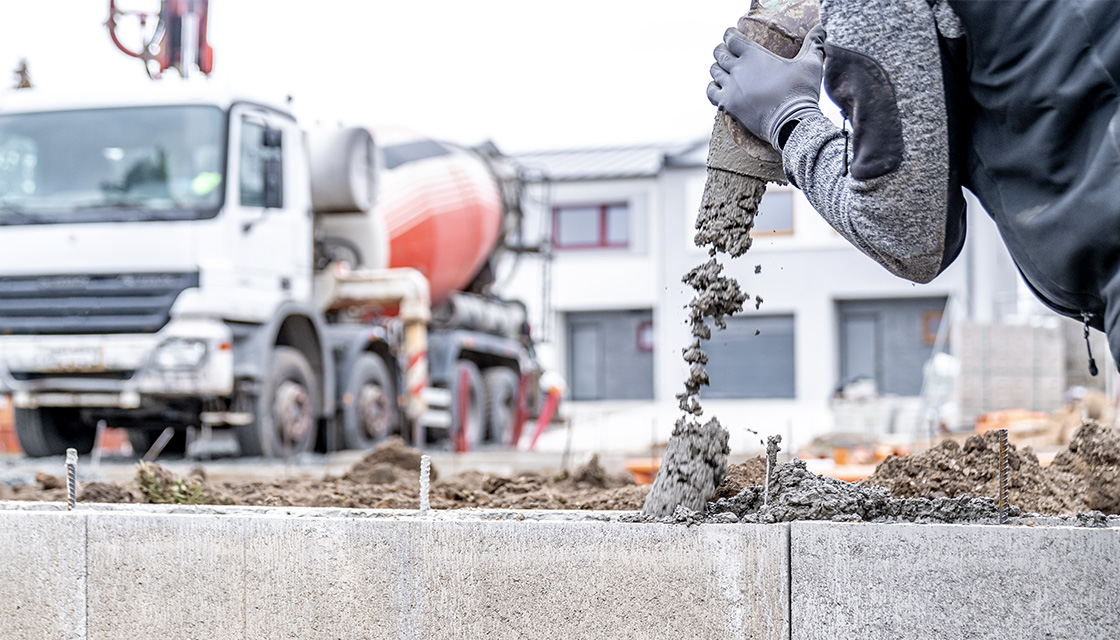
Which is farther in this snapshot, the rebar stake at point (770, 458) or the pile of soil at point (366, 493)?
the pile of soil at point (366, 493)

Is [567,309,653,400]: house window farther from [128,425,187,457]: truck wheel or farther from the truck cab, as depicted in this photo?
the truck cab

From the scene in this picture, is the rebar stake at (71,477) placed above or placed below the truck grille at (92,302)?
below

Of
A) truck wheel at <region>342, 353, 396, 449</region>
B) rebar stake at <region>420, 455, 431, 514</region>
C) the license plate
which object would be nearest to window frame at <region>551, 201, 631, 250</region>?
truck wheel at <region>342, 353, 396, 449</region>

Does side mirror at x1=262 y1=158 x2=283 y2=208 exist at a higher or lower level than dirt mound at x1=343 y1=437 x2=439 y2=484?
higher

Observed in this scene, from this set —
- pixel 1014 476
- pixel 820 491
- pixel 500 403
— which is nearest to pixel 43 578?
pixel 820 491

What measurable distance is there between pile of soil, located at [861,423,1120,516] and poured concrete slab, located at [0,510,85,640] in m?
2.29

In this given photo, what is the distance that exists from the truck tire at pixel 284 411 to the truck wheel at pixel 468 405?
2.22 metres

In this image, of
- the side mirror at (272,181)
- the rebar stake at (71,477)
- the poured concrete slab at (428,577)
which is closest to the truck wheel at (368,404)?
the side mirror at (272,181)

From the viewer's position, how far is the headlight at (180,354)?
366 inches

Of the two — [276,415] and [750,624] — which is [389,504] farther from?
[276,415]

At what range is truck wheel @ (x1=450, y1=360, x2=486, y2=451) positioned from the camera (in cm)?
1342

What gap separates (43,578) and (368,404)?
8.76 meters

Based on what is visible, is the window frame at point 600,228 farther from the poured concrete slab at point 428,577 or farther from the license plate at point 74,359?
the poured concrete slab at point 428,577

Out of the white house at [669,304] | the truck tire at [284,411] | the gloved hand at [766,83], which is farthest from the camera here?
the white house at [669,304]
